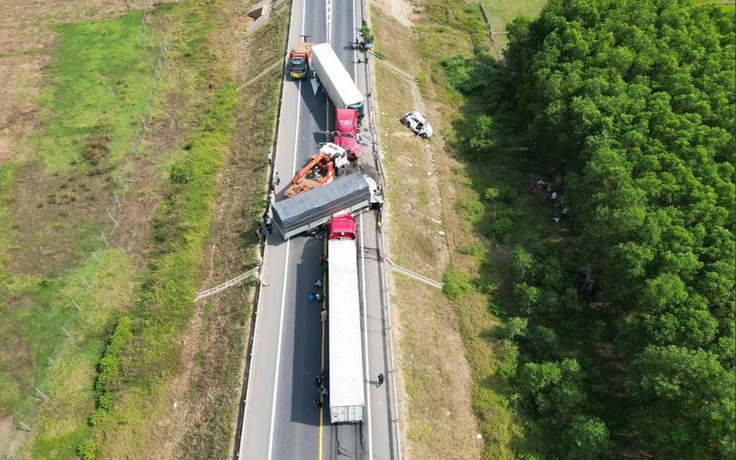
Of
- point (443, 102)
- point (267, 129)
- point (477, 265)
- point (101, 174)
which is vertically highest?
point (443, 102)

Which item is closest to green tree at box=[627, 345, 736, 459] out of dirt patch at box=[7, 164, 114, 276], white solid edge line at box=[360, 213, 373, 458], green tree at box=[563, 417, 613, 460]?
green tree at box=[563, 417, 613, 460]

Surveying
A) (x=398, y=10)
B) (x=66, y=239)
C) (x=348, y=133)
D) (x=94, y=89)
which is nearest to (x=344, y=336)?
(x=348, y=133)

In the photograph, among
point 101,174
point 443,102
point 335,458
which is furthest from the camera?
point 443,102

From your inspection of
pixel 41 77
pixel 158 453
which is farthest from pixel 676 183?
pixel 41 77

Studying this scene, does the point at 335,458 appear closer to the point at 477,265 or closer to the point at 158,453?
the point at 158,453

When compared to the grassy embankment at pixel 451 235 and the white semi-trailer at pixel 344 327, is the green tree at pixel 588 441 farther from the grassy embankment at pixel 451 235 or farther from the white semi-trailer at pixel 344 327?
the white semi-trailer at pixel 344 327

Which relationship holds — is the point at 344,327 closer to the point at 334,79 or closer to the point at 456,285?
the point at 456,285
